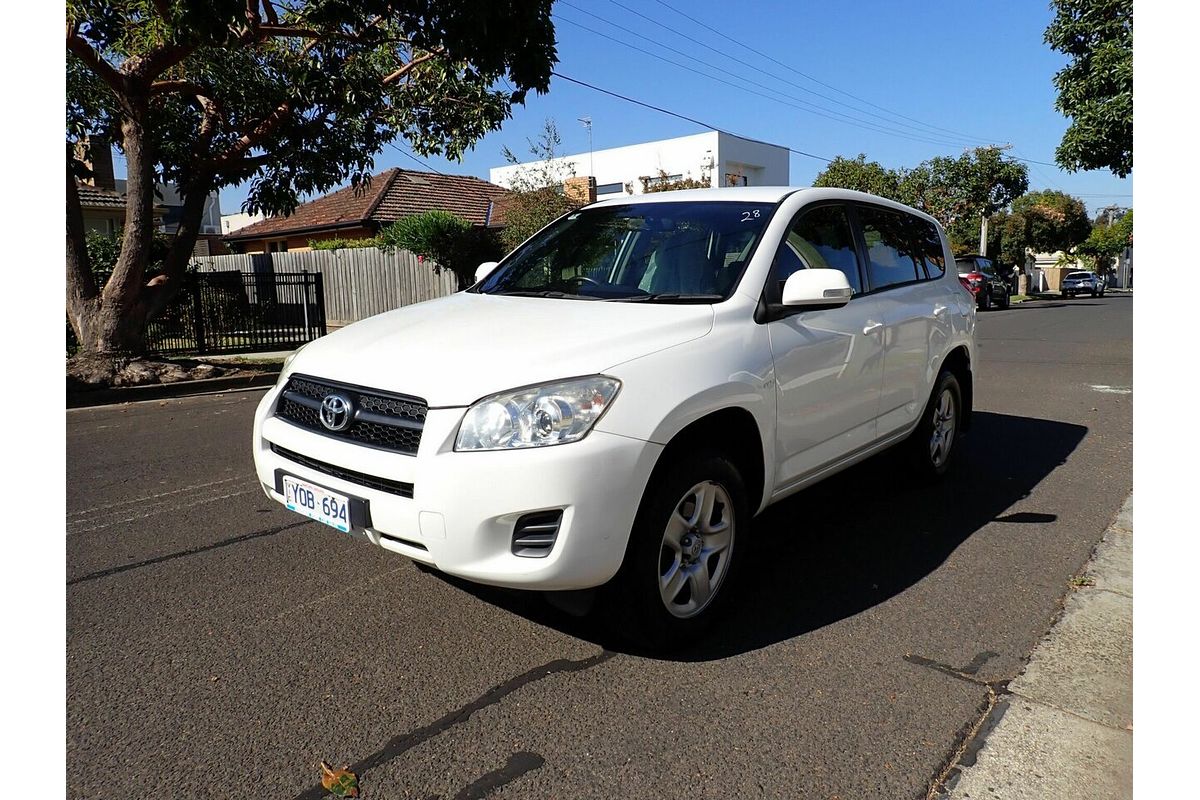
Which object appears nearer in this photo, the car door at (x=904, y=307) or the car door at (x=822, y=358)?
the car door at (x=822, y=358)

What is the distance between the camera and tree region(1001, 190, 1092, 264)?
48250 mm

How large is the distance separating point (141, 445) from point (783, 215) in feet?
19.2

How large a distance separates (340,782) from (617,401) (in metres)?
1.43

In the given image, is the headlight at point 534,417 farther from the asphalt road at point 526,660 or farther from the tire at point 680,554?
the asphalt road at point 526,660

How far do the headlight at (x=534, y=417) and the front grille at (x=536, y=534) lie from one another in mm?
240

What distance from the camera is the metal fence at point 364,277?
21.1 meters

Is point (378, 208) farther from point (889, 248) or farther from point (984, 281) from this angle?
point (889, 248)

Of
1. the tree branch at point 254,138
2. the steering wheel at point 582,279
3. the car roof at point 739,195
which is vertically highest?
the tree branch at point 254,138

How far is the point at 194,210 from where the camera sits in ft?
40.2

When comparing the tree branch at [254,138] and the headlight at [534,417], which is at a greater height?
the tree branch at [254,138]

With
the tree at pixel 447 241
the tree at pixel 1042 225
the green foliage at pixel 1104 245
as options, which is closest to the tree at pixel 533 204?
the tree at pixel 447 241

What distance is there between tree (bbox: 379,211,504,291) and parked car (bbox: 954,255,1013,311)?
13.9 m

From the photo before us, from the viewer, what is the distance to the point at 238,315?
50.6 ft

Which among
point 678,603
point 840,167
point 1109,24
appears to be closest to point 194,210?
point 678,603
